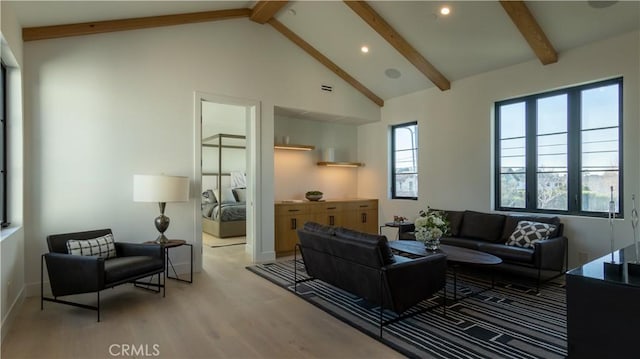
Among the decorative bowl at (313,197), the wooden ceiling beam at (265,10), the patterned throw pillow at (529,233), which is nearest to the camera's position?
the patterned throw pillow at (529,233)

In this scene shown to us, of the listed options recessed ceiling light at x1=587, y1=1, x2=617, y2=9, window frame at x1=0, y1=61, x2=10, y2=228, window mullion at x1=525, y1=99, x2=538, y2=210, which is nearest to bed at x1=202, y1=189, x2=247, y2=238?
window frame at x1=0, y1=61, x2=10, y2=228

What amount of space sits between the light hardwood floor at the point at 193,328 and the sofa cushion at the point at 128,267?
327 millimetres

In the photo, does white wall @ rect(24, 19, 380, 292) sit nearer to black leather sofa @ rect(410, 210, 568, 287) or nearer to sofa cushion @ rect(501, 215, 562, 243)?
black leather sofa @ rect(410, 210, 568, 287)

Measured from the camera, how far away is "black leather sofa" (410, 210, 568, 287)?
13.3 feet

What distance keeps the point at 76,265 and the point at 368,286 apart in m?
2.71

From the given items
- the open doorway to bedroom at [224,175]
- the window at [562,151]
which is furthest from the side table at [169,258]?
the window at [562,151]

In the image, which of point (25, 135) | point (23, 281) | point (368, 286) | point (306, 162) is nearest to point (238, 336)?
point (368, 286)

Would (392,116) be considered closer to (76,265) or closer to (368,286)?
(368,286)

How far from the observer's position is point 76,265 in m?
3.27

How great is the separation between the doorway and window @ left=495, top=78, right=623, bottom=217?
3832 millimetres

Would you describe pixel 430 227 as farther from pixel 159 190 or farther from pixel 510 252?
pixel 159 190

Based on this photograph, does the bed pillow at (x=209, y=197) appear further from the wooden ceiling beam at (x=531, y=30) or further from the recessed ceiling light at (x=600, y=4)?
the recessed ceiling light at (x=600, y=4)

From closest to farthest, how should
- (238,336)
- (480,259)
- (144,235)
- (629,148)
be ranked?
(238,336) < (480,259) < (629,148) < (144,235)

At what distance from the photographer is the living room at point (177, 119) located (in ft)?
12.8
